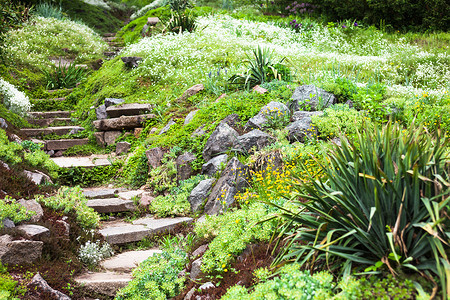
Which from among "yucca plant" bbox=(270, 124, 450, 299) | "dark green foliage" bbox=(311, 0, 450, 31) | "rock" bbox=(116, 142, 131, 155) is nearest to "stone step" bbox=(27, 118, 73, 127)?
"rock" bbox=(116, 142, 131, 155)

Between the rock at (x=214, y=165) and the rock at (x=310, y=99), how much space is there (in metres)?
1.61

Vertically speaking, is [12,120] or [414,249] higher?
[414,249]

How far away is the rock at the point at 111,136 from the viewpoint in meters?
8.62

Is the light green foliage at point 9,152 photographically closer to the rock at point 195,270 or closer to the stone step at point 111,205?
the stone step at point 111,205

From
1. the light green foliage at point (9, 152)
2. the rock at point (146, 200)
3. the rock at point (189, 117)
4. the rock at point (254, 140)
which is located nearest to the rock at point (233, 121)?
the rock at point (254, 140)

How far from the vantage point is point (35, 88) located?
36.0ft

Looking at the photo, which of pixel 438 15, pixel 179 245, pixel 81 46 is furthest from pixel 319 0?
pixel 179 245

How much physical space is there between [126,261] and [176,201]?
53.6 inches

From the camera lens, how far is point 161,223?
5359mm

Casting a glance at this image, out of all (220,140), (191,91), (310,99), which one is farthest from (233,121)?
A: (191,91)

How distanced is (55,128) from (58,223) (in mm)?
4890

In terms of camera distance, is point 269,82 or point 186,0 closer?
point 269,82

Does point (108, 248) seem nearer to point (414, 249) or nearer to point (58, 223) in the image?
point (58, 223)

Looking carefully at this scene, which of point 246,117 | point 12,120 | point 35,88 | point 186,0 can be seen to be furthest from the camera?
point 186,0
